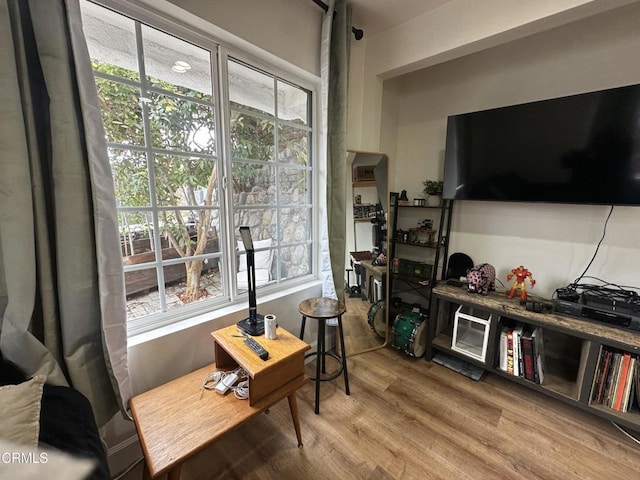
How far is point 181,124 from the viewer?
1388 mm

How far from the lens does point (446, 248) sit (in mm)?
2352

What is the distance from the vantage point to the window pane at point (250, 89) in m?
1.57

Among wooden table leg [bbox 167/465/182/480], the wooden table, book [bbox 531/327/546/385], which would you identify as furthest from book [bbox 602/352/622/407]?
wooden table leg [bbox 167/465/182/480]

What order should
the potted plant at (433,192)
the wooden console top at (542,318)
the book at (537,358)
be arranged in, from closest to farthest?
the wooden console top at (542,318) → the book at (537,358) → the potted plant at (433,192)

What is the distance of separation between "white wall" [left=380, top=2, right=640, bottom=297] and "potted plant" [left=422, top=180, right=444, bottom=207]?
5.8 inches

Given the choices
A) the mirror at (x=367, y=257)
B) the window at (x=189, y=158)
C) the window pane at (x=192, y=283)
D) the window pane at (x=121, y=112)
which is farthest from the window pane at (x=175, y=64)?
the mirror at (x=367, y=257)

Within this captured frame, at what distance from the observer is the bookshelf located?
56.5 inches

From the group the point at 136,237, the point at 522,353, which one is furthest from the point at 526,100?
the point at 136,237

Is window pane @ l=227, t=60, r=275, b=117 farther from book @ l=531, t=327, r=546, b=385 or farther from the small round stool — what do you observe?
book @ l=531, t=327, r=546, b=385

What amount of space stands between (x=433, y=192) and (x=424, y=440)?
1808 millimetres

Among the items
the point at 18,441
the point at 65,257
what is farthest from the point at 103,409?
the point at 65,257

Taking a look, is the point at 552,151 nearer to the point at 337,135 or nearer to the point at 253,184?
the point at 337,135

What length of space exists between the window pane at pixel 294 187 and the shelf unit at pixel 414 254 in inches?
33.5

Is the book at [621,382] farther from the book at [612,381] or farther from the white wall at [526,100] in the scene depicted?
the white wall at [526,100]
